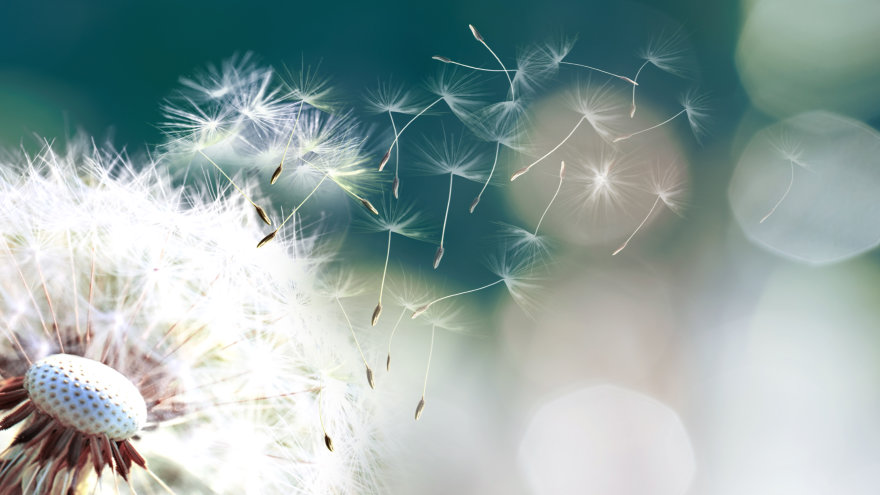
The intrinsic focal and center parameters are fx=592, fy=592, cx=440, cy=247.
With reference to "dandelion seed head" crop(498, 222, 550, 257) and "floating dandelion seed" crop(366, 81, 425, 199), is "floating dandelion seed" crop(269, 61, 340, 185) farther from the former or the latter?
"dandelion seed head" crop(498, 222, 550, 257)

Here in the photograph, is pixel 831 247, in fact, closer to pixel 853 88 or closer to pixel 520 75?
pixel 853 88

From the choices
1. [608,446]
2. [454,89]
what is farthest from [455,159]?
[608,446]

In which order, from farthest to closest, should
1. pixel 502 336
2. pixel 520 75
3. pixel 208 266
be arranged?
pixel 502 336
pixel 520 75
pixel 208 266

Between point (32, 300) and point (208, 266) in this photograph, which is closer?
point (32, 300)

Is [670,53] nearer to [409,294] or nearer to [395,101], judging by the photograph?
[395,101]

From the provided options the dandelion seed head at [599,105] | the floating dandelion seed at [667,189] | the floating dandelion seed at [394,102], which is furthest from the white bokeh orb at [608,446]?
the floating dandelion seed at [394,102]

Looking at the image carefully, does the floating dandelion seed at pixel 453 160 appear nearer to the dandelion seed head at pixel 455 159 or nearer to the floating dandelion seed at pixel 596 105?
the dandelion seed head at pixel 455 159

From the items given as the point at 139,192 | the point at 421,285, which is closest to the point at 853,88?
the point at 421,285

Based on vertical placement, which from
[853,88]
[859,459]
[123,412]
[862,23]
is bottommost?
[859,459]
